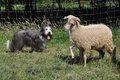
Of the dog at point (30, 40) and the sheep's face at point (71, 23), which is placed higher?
the sheep's face at point (71, 23)

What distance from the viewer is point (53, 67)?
6.27 meters

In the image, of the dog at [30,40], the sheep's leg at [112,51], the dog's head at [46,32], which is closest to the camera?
the sheep's leg at [112,51]

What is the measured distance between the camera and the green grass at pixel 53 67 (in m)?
5.68

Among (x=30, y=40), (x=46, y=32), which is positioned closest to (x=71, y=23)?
(x=46, y=32)

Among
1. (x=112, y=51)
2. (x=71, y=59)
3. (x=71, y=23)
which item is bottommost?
(x=71, y=59)

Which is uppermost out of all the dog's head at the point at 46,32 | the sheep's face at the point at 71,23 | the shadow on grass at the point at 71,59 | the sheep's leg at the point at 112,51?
the sheep's face at the point at 71,23

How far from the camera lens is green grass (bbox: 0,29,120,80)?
5680 millimetres

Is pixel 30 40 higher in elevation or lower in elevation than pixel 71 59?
higher

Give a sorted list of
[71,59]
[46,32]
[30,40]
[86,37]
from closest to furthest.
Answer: [86,37] < [71,59] < [46,32] < [30,40]

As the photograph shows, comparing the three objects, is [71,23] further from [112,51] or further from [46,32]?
[46,32]

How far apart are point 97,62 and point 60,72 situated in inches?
42.9

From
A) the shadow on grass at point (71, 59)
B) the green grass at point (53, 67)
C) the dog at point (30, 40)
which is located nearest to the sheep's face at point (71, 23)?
the green grass at point (53, 67)

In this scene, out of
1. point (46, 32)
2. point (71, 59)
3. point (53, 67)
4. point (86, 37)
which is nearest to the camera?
point (53, 67)

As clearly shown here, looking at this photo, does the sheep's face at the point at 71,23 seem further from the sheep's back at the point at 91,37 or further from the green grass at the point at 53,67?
the green grass at the point at 53,67
